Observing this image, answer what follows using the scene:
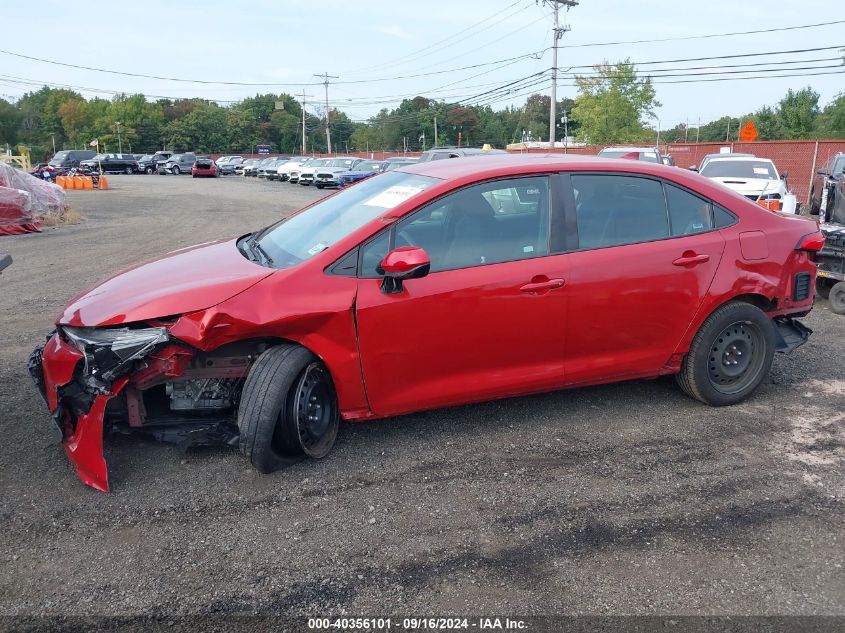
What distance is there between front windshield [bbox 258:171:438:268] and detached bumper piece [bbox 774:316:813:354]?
2835mm

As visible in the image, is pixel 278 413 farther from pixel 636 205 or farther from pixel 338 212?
pixel 636 205

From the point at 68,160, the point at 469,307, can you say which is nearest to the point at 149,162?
the point at 68,160

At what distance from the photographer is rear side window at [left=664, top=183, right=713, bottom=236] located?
4.50 meters

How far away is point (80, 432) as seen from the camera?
11.7 feet

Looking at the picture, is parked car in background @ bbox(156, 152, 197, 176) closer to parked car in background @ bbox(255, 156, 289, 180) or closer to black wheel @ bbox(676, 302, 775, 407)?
parked car in background @ bbox(255, 156, 289, 180)

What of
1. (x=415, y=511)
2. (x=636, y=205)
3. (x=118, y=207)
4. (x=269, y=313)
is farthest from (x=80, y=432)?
(x=118, y=207)

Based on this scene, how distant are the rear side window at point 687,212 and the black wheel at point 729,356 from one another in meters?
0.57

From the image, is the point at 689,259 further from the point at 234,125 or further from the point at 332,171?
the point at 234,125

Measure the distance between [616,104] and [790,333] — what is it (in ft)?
183

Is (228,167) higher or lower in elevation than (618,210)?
higher

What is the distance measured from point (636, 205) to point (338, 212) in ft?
6.42

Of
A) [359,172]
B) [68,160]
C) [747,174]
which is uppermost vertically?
[68,160]

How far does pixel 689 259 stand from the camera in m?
4.39

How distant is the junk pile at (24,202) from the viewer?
50.9 feet
